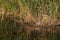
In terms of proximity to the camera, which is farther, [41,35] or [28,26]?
[28,26]

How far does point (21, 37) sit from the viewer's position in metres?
7.64

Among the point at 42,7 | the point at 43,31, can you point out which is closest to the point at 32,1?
the point at 42,7

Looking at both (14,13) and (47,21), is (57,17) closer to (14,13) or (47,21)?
(47,21)

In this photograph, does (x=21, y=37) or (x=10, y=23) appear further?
(x=10, y=23)

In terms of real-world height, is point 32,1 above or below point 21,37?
above

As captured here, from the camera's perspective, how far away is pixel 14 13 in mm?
8484

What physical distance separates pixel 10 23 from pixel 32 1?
0.79m

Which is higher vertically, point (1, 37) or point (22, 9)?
point (22, 9)

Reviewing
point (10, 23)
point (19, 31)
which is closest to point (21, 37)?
point (19, 31)

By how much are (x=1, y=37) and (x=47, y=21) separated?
4.39ft

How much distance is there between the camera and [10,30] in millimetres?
8086

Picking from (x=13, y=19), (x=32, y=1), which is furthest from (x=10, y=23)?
(x=32, y=1)

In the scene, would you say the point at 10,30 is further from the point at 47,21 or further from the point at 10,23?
the point at 47,21

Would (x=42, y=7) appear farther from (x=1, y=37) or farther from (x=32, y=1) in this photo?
(x=1, y=37)
